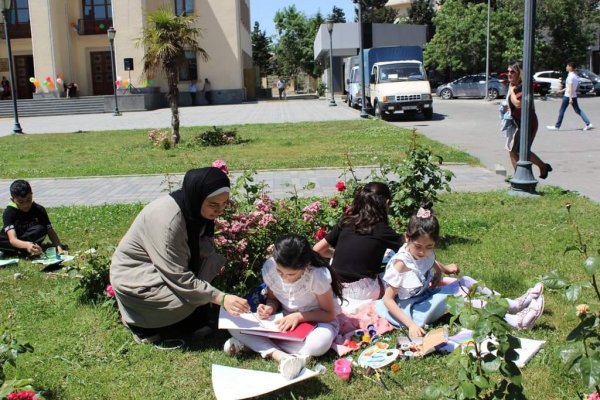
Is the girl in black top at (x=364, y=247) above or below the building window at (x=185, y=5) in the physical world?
below

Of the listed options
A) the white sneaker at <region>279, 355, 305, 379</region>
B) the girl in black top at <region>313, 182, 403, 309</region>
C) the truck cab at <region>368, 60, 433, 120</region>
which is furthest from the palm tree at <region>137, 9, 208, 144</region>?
the white sneaker at <region>279, 355, 305, 379</region>

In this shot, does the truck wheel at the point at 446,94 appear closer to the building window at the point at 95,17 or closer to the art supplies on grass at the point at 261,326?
the building window at the point at 95,17

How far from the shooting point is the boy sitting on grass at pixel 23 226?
6.27m

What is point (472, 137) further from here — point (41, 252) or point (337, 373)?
point (337, 373)

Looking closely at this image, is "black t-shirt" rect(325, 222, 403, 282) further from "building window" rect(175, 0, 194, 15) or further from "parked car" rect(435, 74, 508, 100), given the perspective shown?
"building window" rect(175, 0, 194, 15)

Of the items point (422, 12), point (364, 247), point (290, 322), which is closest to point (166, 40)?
point (364, 247)

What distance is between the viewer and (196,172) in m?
3.87

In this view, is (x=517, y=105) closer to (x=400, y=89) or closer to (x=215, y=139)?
(x=215, y=139)

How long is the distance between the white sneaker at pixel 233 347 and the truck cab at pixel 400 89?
19.5m

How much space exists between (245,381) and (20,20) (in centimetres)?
4357

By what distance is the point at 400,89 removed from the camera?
22906mm

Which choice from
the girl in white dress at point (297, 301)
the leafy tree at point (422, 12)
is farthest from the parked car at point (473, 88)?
the girl in white dress at point (297, 301)

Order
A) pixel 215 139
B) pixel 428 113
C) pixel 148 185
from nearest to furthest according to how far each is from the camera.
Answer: pixel 148 185 → pixel 215 139 → pixel 428 113

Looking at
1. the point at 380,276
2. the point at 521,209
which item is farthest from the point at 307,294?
the point at 521,209
